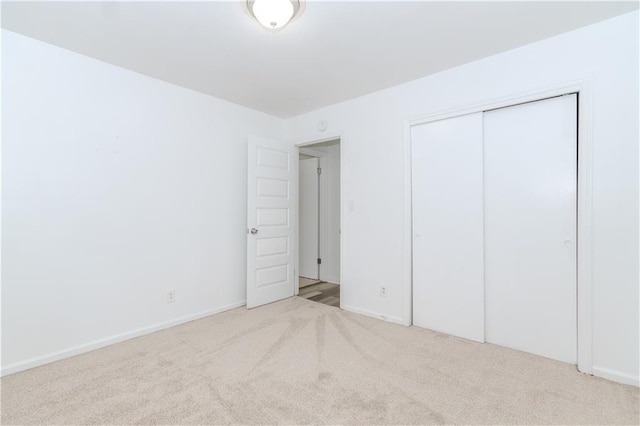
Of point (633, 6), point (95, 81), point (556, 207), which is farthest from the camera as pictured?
point (95, 81)

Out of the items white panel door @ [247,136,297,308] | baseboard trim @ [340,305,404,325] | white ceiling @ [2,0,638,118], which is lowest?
baseboard trim @ [340,305,404,325]

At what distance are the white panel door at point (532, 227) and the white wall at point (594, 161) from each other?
0.51 ft

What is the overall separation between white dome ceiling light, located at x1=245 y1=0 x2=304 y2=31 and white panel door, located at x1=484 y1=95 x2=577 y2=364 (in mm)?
1829

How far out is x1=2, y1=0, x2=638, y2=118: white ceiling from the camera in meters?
1.92

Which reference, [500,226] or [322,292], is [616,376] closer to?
[500,226]

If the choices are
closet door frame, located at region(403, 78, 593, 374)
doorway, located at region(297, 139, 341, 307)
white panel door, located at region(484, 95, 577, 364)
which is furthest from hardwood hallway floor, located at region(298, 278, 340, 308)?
closet door frame, located at region(403, 78, 593, 374)

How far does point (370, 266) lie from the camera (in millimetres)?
3281

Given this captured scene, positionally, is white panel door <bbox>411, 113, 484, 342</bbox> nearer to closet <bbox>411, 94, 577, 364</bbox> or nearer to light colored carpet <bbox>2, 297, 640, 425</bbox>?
closet <bbox>411, 94, 577, 364</bbox>

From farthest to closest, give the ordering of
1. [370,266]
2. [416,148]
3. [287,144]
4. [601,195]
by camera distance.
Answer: [287,144] → [370,266] → [416,148] → [601,195]

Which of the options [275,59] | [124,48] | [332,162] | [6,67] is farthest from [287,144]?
[6,67]

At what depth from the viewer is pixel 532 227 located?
7.78ft

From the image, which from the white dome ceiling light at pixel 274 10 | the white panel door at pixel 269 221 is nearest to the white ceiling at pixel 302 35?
the white dome ceiling light at pixel 274 10

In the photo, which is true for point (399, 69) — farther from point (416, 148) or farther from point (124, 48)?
point (124, 48)

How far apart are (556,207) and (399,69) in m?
1.72
